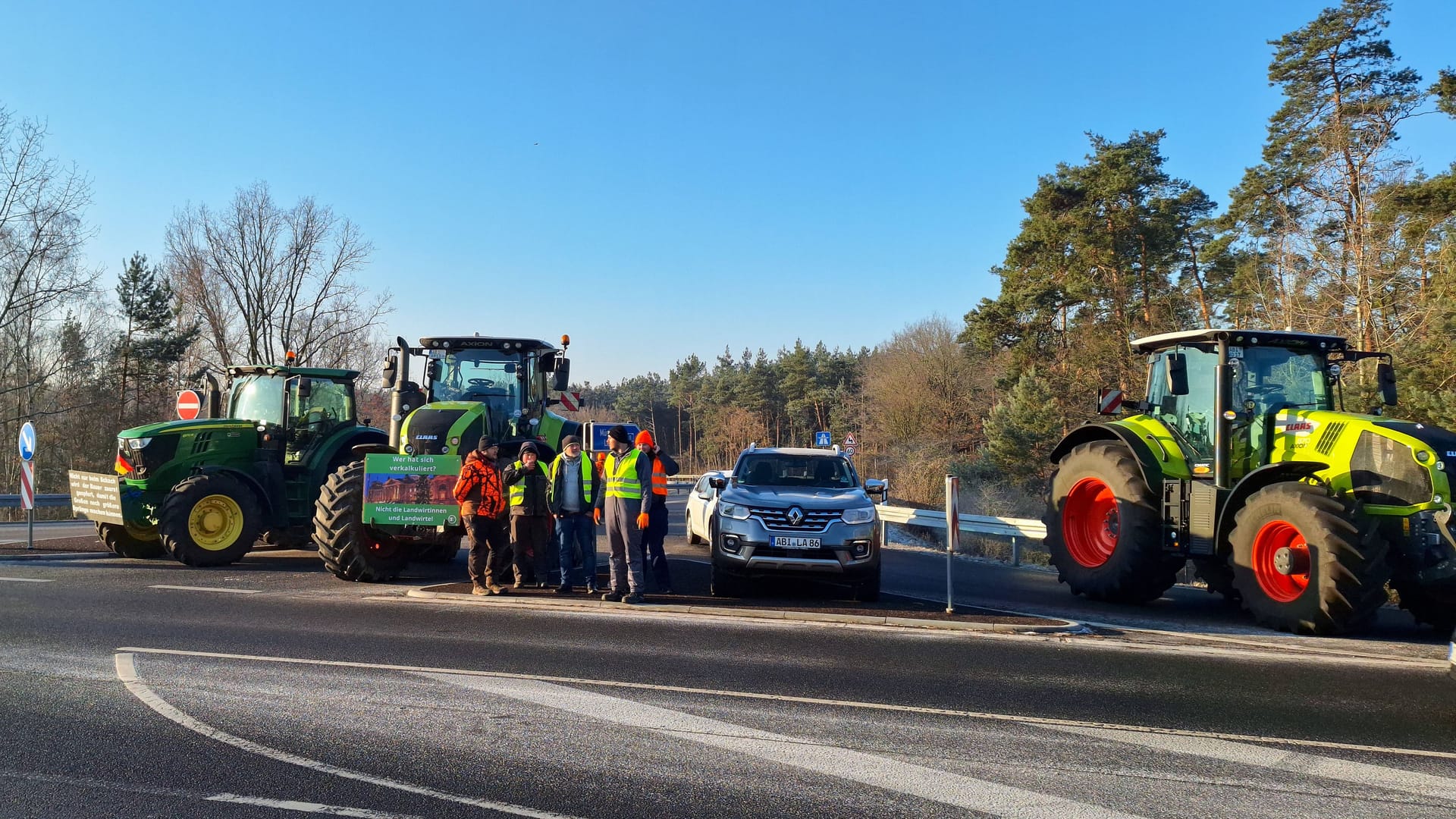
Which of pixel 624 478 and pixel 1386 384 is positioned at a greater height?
pixel 1386 384

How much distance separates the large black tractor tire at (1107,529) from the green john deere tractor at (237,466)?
32.1ft

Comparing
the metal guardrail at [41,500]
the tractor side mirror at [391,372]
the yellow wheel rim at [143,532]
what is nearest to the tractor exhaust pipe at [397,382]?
the tractor side mirror at [391,372]

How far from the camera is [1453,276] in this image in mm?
21359

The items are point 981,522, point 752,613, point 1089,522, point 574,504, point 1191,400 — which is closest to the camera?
point 752,613

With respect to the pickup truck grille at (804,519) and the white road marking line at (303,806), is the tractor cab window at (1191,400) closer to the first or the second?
the pickup truck grille at (804,519)

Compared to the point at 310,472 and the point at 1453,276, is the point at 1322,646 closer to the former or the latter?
the point at 310,472

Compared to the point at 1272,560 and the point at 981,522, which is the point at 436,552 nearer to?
the point at 981,522

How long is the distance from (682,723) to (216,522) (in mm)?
10063

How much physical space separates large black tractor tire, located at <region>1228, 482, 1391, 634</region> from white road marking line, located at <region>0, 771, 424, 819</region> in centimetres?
786

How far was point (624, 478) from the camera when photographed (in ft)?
34.7

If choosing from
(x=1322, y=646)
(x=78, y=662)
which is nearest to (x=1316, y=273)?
(x=1322, y=646)

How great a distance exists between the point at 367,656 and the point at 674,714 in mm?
2922

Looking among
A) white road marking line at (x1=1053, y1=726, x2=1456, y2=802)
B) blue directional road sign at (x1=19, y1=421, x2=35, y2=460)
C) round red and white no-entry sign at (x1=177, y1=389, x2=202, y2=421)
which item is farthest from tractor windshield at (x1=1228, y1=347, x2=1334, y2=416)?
blue directional road sign at (x1=19, y1=421, x2=35, y2=460)

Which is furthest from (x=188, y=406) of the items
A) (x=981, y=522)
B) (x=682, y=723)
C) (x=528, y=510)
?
(x=682, y=723)
